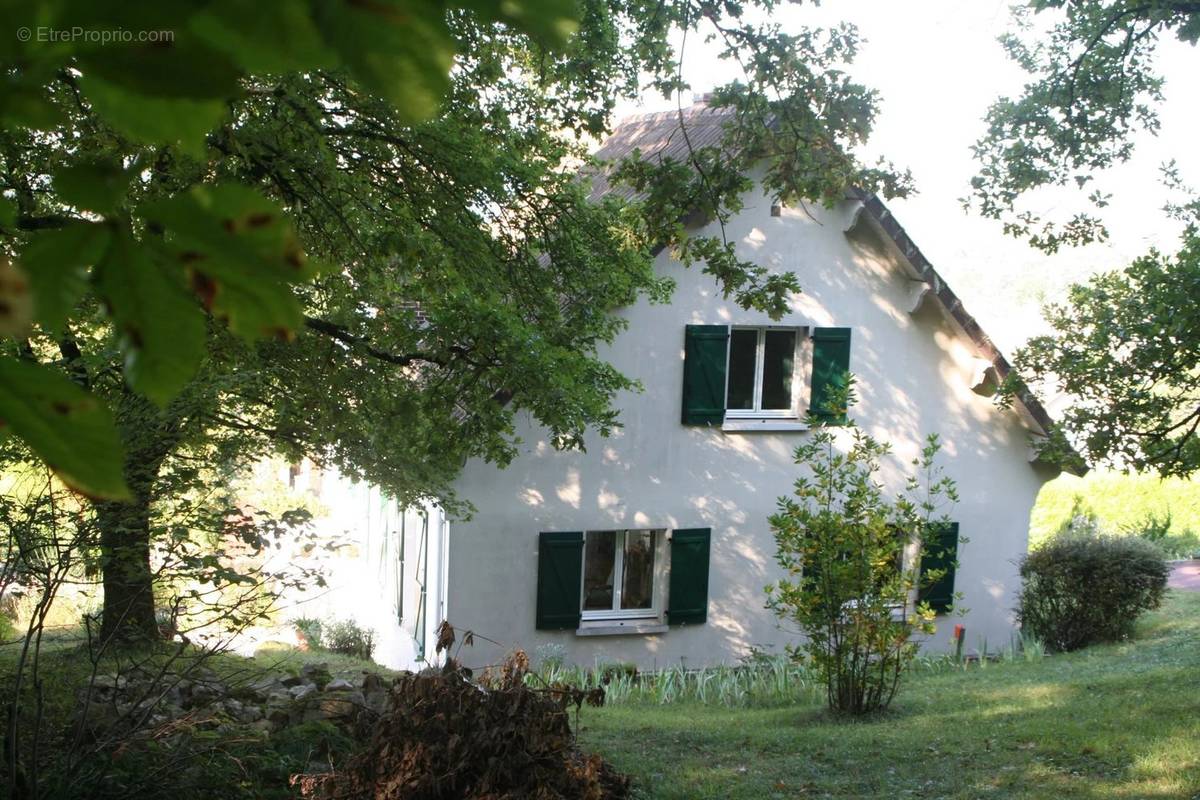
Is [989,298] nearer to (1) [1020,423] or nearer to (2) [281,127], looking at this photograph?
(1) [1020,423]

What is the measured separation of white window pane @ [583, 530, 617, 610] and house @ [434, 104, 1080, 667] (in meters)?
0.02

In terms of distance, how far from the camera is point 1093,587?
14.1 metres

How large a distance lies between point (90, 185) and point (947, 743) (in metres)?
8.35

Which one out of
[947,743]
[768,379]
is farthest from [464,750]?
[768,379]

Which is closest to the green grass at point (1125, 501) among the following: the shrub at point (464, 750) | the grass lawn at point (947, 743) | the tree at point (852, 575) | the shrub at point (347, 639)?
the grass lawn at point (947, 743)

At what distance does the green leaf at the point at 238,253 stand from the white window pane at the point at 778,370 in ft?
45.5

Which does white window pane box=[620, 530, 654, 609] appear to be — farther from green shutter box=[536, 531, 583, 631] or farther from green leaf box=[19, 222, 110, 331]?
green leaf box=[19, 222, 110, 331]

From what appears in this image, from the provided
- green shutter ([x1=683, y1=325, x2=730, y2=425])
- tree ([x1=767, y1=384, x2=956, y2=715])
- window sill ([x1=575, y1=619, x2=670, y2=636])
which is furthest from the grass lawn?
Answer: green shutter ([x1=683, y1=325, x2=730, y2=425])

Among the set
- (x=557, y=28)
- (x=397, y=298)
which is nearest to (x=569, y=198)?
(x=397, y=298)

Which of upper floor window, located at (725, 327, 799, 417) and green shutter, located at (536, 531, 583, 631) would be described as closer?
green shutter, located at (536, 531, 583, 631)

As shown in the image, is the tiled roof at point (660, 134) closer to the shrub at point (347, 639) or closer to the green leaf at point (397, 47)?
the shrub at point (347, 639)

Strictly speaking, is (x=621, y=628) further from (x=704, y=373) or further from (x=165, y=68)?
(x=165, y=68)

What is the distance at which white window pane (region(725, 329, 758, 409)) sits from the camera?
46.4ft

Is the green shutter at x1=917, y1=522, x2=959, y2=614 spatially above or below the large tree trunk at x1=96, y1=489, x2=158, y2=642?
below
